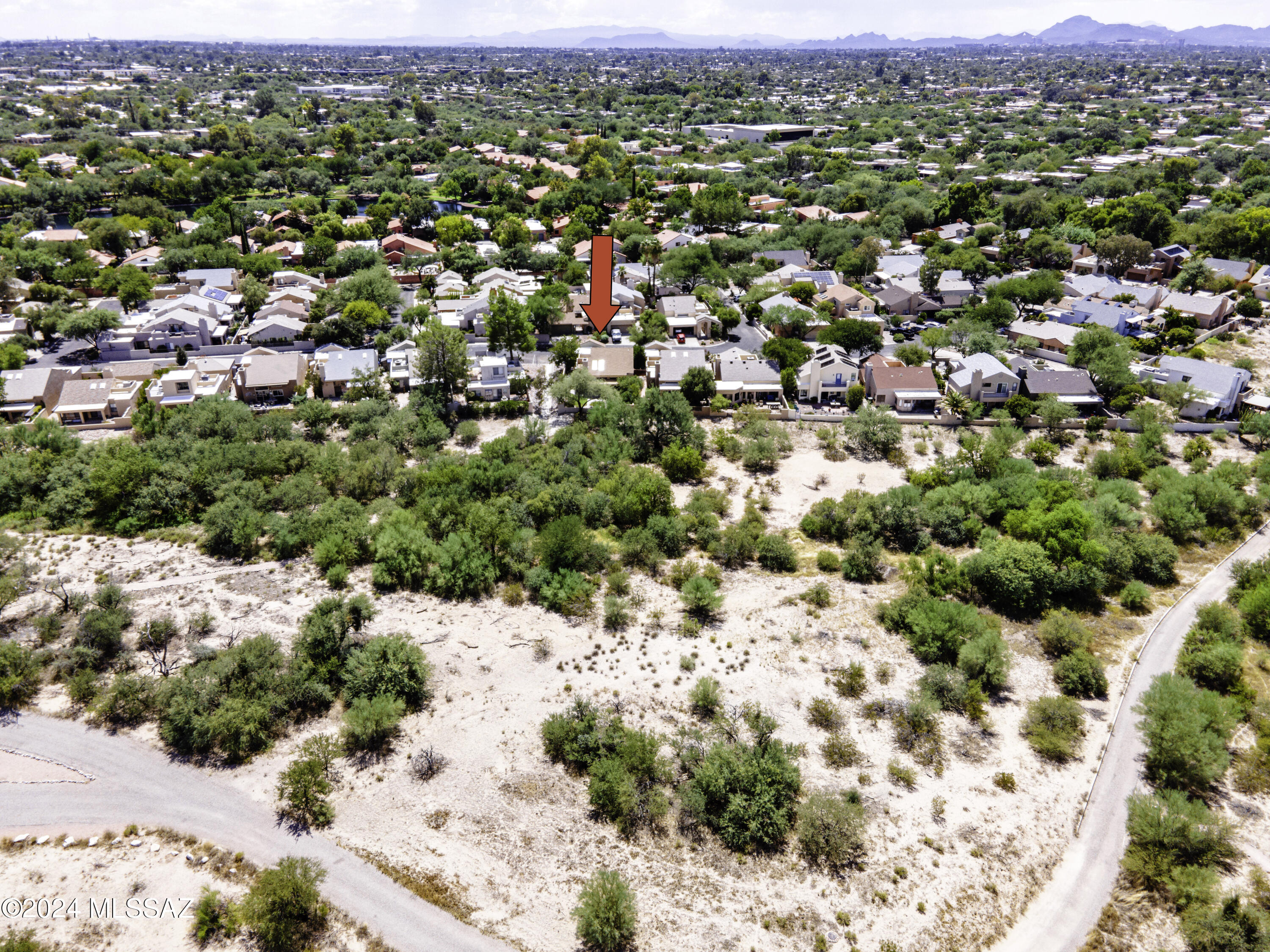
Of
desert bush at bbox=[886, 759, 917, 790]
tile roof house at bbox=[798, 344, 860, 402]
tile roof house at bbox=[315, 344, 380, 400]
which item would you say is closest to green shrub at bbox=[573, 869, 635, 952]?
desert bush at bbox=[886, 759, 917, 790]

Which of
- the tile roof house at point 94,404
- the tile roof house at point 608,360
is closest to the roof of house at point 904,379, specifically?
the tile roof house at point 608,360

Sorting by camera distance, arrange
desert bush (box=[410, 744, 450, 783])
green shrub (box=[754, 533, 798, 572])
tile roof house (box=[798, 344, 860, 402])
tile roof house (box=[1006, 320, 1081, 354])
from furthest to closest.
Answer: tile roof house (box=[1006, 320, 1081, 354]) < tile roof house (box=[798, 344, 860, 402]) < green shrub (box=[754, 533, 798, 572]) < desert bush (box=[410, 744, 450, 783])

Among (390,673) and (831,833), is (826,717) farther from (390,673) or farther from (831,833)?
(390,673)

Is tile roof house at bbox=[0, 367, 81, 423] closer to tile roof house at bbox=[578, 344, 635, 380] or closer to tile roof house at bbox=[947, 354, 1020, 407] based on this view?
tile roof house at bbox=[578, 344, 635, 380]

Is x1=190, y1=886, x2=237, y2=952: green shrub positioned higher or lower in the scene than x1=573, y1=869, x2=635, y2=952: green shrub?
lower

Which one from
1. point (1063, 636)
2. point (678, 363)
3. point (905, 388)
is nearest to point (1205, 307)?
point (905, 388)
